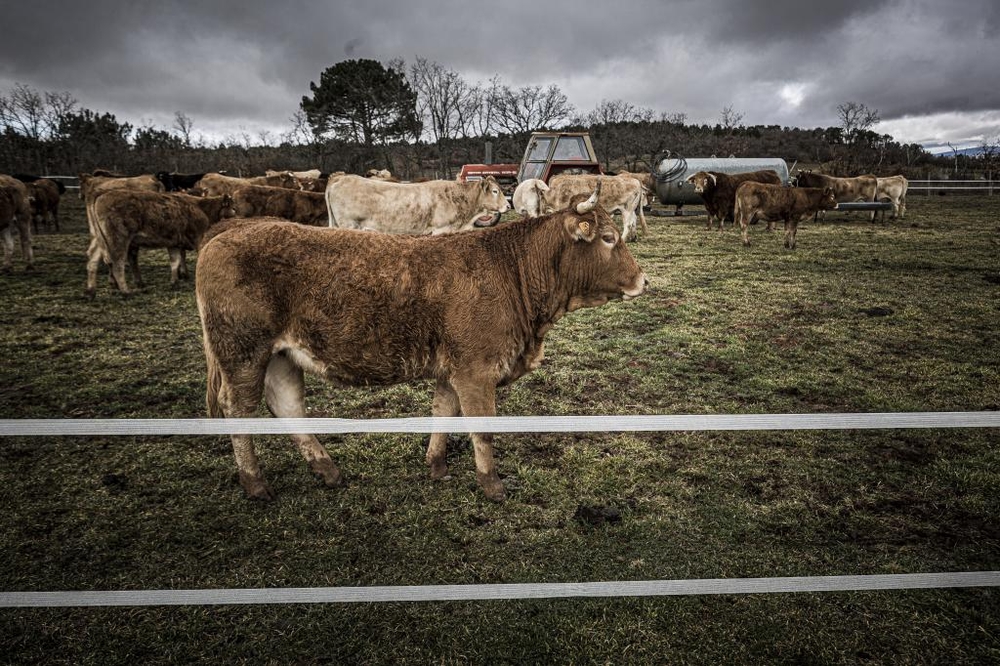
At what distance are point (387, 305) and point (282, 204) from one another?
9.12m

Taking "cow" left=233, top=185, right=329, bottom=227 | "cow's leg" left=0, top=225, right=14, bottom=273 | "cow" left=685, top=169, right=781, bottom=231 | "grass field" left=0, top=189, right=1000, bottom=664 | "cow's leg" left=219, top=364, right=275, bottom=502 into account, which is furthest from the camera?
"cow" left=685, top=169, right=781, bottom=231

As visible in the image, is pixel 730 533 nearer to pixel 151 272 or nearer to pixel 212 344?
pixel 212 344

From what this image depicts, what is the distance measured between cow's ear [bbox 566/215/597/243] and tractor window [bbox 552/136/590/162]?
50.5 feet

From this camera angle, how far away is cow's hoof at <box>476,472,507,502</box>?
354 centimetres

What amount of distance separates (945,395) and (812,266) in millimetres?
6542

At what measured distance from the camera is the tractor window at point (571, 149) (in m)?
18.2

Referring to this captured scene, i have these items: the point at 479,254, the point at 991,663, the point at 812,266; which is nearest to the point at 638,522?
the point at 991,663

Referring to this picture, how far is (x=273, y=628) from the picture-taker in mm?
2514

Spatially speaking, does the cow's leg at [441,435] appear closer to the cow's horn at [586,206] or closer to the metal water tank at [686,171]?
the cow's horn at [586,206]

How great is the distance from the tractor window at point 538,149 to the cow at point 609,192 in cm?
434

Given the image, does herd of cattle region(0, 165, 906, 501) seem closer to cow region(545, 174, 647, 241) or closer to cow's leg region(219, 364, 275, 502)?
cow's leg region(219, 364, 275, 502)

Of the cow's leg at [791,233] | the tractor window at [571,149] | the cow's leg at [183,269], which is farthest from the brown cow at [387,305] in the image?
the tractor window at [571,149]

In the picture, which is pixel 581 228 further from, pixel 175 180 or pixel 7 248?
pixel 175 180

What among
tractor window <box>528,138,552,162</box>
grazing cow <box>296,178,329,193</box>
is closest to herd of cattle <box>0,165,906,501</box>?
grazing cow <box>296,178,329,193</box>
